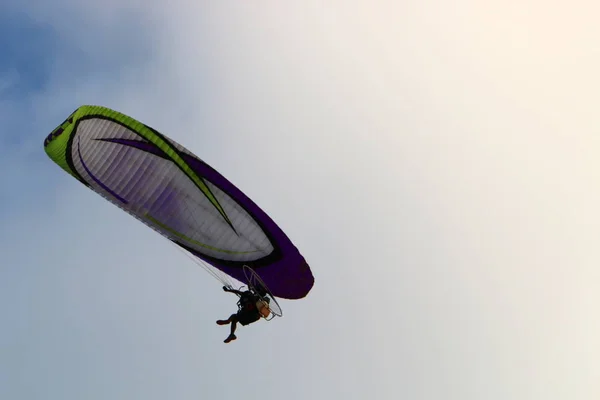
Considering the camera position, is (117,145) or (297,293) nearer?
(117,145)

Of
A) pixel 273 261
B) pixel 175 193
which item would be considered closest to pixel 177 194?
pixel 175 193

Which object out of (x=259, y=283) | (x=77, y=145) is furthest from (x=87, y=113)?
(x=259, y=283)

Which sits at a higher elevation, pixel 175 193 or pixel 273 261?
pixel 175 193

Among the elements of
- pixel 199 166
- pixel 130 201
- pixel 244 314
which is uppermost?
pixel 199 166

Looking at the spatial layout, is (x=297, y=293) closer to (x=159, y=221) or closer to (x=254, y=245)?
(x=254, y=245)

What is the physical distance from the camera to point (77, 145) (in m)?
38.5

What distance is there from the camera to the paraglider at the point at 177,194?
122 ft

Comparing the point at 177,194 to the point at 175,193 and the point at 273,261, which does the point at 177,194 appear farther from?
the point at 273,261

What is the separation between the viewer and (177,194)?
3759 cm

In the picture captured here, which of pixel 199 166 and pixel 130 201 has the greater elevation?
pixel 199 166

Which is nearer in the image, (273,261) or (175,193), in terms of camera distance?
(175,193)

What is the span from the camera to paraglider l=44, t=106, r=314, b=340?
37.3m

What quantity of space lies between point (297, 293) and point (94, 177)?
11005 millimetres

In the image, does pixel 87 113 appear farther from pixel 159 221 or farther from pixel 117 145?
pixel 159 221
